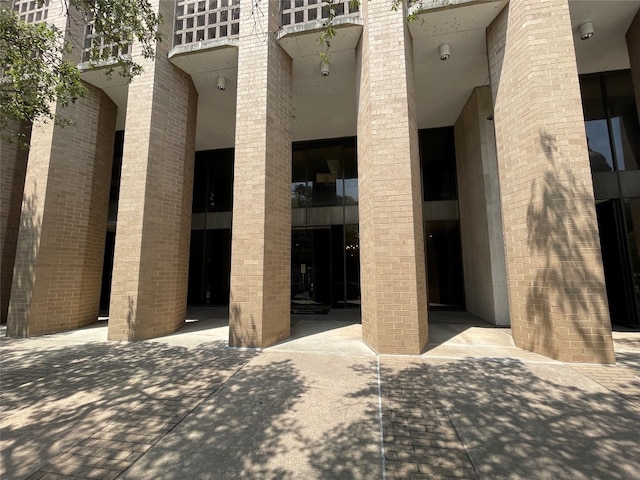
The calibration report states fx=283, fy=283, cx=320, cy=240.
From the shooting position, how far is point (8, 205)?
28.9ft

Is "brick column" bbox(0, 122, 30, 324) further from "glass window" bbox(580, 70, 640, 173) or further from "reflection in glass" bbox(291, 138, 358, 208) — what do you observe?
Result: "glass window" bbox(580, 70, 640, 173)

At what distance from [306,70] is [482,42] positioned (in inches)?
173

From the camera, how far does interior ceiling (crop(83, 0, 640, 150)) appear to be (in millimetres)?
6336

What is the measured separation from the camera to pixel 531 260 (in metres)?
5.45

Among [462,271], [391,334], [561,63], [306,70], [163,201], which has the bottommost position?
[391,334]

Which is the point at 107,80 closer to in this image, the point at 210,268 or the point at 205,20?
the point at 205,20

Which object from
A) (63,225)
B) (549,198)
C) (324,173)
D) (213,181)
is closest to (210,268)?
(213,181)

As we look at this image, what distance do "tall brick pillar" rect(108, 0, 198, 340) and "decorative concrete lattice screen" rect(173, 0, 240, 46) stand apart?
0.27m

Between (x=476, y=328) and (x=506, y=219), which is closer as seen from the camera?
(x=506, y=219)

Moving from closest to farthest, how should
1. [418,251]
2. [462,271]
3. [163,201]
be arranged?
[418,251]
[163,201]
[462,271]

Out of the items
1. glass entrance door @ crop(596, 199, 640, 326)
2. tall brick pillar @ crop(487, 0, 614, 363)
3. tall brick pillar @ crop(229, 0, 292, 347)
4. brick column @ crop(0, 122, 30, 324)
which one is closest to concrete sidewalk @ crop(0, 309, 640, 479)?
tall brick pillar @ crop(487, 0, 614, 363)

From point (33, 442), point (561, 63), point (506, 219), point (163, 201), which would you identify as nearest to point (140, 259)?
point (163, 201)

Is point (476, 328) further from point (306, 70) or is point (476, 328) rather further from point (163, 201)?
point (163, 201)

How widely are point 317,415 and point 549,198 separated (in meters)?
5.37
